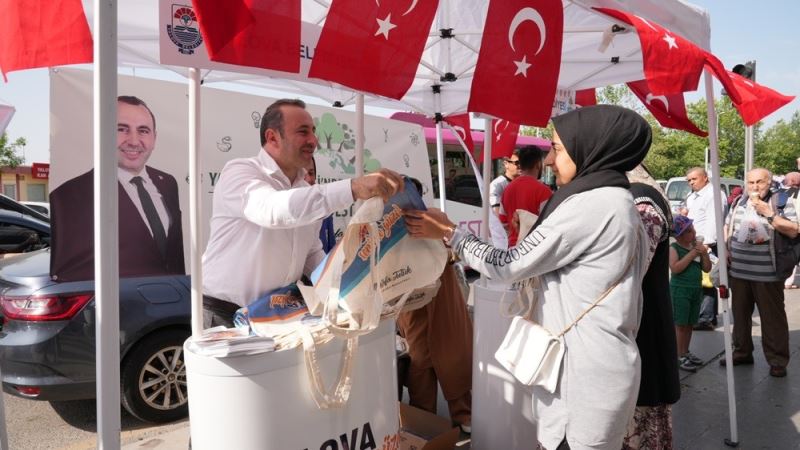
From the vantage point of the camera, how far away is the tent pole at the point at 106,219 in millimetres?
1470

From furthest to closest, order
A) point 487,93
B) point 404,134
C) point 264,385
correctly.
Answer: point 404,134 → point 487,93 → point 264,385

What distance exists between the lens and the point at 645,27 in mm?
3092

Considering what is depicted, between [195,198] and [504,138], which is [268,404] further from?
[504,138]

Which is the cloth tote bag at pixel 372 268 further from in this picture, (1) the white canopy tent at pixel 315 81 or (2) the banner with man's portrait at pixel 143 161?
(2) the banner with man's portrait at pixel 143 161

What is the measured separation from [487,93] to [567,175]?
3.12 ft

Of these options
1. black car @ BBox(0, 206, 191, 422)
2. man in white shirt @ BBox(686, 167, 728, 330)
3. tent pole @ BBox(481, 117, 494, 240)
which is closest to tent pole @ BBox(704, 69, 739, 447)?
tent pole @ BBox(481, 117, 494, 240)

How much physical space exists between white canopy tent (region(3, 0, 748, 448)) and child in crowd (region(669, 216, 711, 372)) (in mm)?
1200

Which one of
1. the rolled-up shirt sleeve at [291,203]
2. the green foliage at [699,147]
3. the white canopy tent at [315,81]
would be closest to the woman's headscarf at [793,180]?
the white canopy tent at [315,81]

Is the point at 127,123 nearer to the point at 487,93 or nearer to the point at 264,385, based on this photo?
the point at 487,93

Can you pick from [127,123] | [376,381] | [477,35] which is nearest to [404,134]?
[477,35]

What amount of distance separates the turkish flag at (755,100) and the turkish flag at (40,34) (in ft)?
12.9

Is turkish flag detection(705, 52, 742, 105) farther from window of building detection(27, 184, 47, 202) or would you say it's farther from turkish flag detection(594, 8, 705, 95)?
window of building detection(27, 184, 47, 202)

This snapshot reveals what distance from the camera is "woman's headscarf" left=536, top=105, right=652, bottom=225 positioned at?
183 cm

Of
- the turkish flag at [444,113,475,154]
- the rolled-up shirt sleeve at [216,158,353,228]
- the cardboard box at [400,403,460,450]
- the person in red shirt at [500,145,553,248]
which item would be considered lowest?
the cardboard box at [400,403,460,450]
